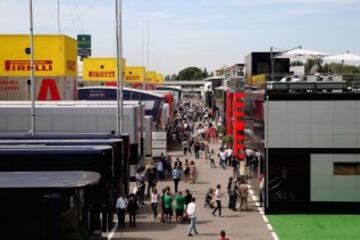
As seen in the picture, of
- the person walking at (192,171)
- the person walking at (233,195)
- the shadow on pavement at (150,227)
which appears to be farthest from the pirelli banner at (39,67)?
the shadow on pavement at (150,227)

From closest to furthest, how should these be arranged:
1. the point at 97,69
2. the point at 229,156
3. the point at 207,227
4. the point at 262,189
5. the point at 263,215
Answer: the point at 207,227, the point at 263,215, the point at 262,189, the point at 229,156, the point at 97,69

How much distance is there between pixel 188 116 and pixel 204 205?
65002 mm

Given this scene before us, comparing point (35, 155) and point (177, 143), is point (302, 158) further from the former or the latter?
point (177, 143)

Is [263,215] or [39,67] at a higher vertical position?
[39,67]

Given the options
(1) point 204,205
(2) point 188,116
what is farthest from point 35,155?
(2) point 188,116

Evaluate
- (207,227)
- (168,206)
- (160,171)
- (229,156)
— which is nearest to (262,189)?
(207,227)

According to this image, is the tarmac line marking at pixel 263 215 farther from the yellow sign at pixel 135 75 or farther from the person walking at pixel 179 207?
the yellow sign at pixel 135 75

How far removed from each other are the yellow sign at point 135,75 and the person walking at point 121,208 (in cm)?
5801

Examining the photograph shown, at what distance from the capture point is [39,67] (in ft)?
128

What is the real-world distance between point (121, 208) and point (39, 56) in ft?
57.4

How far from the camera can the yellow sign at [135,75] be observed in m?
82.2

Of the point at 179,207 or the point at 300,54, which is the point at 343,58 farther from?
the point at 179,207

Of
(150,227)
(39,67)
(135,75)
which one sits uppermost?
(39,67)

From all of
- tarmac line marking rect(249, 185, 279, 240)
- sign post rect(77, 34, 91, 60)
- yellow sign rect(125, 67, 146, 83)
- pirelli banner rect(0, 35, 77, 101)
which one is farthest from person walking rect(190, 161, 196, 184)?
sign post rect(77, 34, 91, 60)
